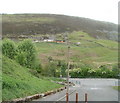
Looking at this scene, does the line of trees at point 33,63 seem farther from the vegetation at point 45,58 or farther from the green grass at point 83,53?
the green grass at point 83,53

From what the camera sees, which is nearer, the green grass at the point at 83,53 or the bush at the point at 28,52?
the bush at the point at 28,52

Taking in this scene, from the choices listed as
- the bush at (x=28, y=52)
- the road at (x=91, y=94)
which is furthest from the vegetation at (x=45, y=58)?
the road at (x=91, y=94)

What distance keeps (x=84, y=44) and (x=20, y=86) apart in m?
118

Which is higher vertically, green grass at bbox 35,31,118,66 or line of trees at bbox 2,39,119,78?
green grass at bbox 35,31,118,66

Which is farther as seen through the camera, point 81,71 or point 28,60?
point 81,71

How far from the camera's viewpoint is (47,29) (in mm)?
183375

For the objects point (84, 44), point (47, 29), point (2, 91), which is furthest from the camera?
point (47, 29)

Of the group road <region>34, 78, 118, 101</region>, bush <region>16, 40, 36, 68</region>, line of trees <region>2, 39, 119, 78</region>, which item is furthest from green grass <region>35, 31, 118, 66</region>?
road <region>34, 78, 118, 101</region>

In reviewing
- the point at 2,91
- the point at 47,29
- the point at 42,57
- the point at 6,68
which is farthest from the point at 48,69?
the point at 47,29

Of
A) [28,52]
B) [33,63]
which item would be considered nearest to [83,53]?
[28,52]

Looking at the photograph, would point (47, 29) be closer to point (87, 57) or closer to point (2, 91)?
point (87, 57)

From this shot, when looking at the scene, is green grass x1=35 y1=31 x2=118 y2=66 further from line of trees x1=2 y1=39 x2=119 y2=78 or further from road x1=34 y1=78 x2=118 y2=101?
road x1=34 y1=78 x2=118 y2=101

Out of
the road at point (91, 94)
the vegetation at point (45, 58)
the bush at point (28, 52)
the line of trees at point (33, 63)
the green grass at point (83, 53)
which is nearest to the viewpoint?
the road at point (91, 94)

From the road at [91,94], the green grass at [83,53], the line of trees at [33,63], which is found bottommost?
the road at [91,94]
